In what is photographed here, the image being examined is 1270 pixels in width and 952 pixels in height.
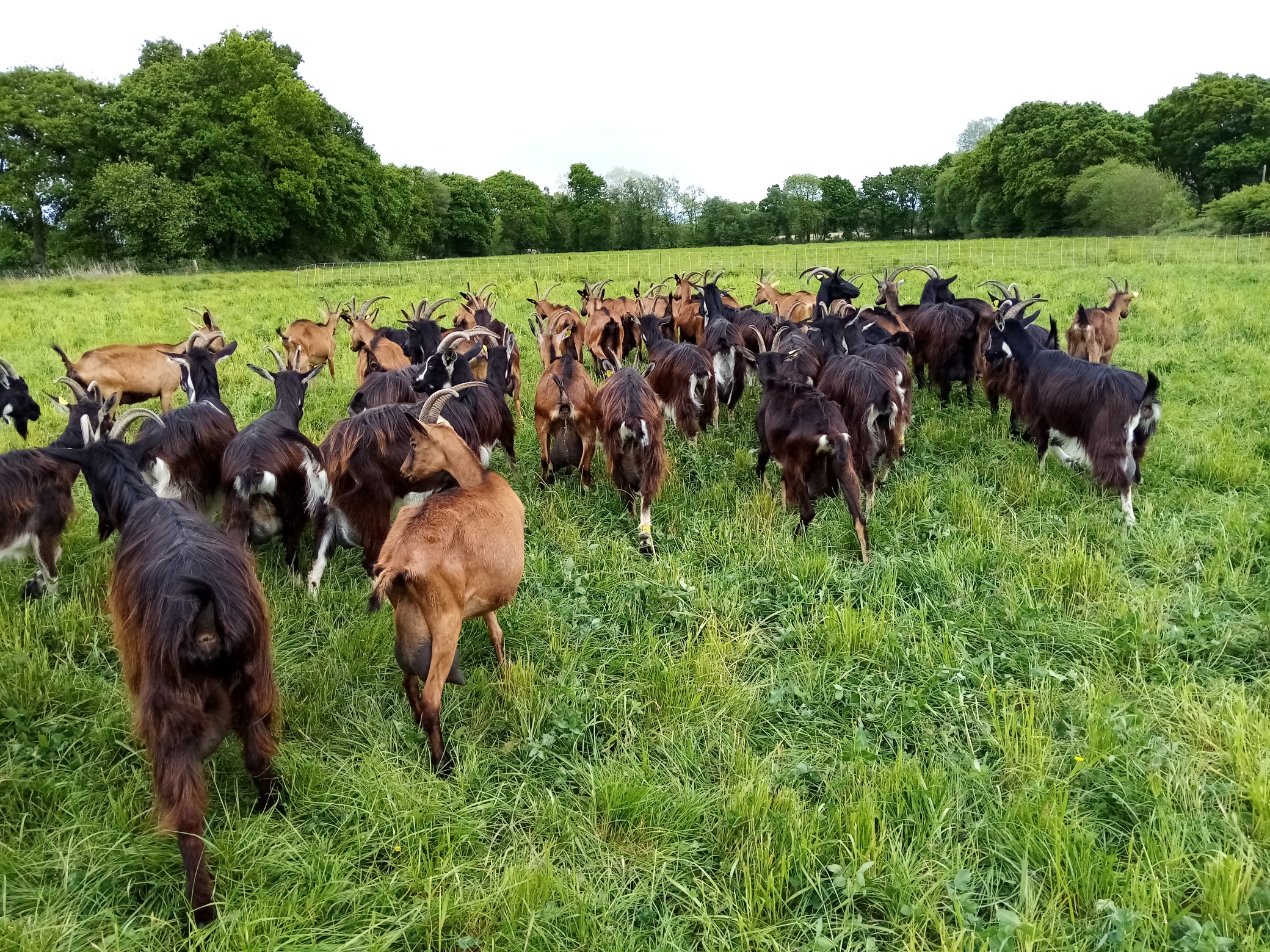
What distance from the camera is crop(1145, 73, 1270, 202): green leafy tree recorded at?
42.5 meters

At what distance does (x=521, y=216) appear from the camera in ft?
214

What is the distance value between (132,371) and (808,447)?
800cm

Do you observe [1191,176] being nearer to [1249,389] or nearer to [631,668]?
[1249,389]

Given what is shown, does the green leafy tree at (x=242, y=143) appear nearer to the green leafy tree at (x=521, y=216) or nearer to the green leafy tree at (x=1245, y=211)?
the green leafy tree at (x=521, y=216)

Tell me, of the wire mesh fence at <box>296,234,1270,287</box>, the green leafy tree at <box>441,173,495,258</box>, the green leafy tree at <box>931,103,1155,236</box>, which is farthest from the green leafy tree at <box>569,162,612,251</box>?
the wire mesh fence at <box>296,234,1270,287</box>

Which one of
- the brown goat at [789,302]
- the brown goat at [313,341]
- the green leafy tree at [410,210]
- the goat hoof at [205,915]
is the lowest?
the goat hoof at [205,915]

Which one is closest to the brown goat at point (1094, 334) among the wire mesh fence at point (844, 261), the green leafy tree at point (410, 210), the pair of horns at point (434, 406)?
the pair of horns at point (434, 406)

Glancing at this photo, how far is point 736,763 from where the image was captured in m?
2.76

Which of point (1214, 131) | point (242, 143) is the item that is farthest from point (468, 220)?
point (1214, 131)

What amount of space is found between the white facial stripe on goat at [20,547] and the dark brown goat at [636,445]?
359 centimetres

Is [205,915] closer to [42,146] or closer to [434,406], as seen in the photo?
[434,406]

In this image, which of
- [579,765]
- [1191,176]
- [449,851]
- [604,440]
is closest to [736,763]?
[579,765]

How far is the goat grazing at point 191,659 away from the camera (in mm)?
2164

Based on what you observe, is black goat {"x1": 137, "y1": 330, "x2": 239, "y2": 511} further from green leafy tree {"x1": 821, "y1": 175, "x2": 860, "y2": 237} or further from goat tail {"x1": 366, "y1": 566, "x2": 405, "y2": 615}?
green leafy tree {"x1": 821, "y1": 175, "x2": 860, "y2": 237}
